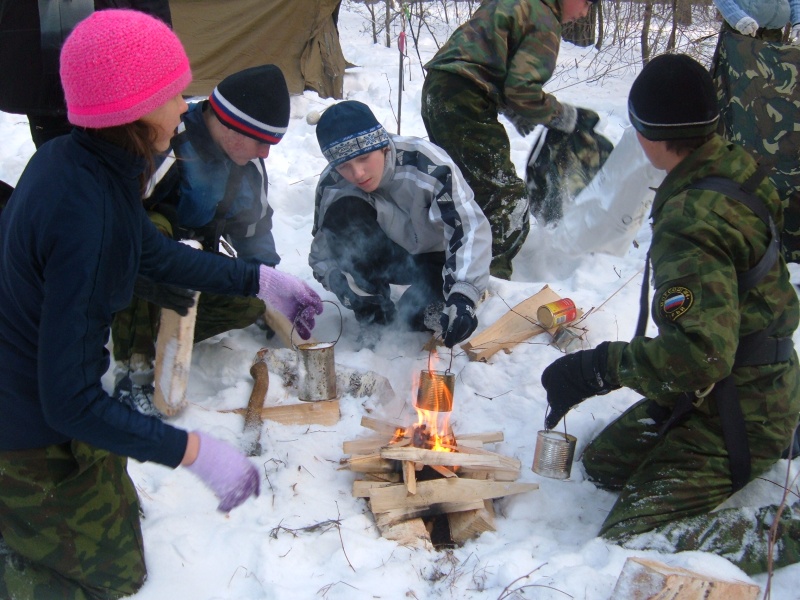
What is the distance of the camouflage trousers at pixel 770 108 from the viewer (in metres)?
4.89

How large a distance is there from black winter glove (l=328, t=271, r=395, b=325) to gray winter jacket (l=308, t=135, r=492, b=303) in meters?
0.40

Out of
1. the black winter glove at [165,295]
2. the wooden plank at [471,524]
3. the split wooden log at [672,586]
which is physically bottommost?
the wooden plank at [471,524]

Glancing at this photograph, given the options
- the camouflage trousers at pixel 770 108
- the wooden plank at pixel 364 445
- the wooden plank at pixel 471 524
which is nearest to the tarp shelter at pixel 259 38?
the camouflage trousers at pixel 770 108

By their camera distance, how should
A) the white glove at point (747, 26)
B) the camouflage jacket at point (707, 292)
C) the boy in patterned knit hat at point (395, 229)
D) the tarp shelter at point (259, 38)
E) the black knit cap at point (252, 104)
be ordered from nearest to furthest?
1. the camouflage jacket at point (707, 292)
2. the black knit cap at point (252, 104)
3. the boy in patterned knit hat at point (395, 229)
4. the white glove at point (747, 26)
5. the tarp shelter at point (259, 38)

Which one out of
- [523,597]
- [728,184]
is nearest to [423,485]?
[523,597]

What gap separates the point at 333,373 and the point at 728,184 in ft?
6.67

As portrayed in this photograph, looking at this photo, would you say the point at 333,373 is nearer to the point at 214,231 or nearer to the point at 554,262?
the point at 214,231

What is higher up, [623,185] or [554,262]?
[623,185]

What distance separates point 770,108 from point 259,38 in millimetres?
5951

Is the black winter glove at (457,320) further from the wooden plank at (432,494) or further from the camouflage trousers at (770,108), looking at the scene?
the camouflage trousers at (770,108)

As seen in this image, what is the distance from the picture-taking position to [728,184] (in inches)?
93.4

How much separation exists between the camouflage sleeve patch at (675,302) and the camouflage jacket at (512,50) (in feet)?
8.28

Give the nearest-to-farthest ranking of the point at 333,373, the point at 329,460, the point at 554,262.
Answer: the point at 329,460
the point at 333,373
the point at 554,262

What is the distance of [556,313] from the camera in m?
4.04
